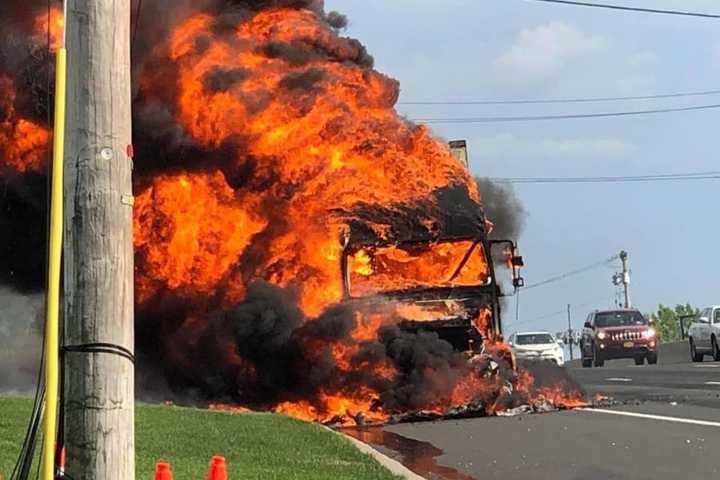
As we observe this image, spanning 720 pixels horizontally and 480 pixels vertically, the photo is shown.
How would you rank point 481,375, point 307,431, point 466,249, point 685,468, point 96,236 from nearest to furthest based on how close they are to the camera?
1. point 96,236
2. point 685,468
3. point 307,431
4. point 481,375
5. point 466,249

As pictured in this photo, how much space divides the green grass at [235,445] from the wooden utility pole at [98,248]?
428 centimetres

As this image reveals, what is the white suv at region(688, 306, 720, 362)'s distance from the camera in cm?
2834

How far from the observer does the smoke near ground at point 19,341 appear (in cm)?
2225

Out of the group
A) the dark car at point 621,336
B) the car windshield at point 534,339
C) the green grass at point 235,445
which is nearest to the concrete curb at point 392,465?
the green grass at point 235,445

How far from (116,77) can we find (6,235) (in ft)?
49.6

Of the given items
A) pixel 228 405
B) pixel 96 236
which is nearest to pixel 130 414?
pixel 96 236

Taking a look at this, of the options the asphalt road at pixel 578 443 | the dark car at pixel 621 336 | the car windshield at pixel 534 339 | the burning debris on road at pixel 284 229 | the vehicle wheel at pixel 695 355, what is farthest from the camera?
the car windshield at pixel 534 339

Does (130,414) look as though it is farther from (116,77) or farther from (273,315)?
(273,315)

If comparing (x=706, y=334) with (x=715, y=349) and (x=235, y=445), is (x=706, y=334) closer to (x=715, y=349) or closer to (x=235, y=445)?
(x=715, y=349)

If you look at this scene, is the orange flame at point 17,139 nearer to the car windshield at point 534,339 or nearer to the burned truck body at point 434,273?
the burned truck body at point 434,273

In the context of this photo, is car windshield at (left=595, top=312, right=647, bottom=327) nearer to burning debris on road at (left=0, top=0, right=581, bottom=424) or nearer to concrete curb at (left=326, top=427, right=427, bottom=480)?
burning debris on road at (left=0, top=0, right=581, bottom=424)

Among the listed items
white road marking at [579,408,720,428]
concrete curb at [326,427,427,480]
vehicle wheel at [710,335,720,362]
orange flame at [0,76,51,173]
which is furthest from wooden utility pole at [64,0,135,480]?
vehicle wheel at [710,335,720,362]

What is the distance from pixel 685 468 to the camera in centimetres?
915

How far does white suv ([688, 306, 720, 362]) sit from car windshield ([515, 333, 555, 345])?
561cm
